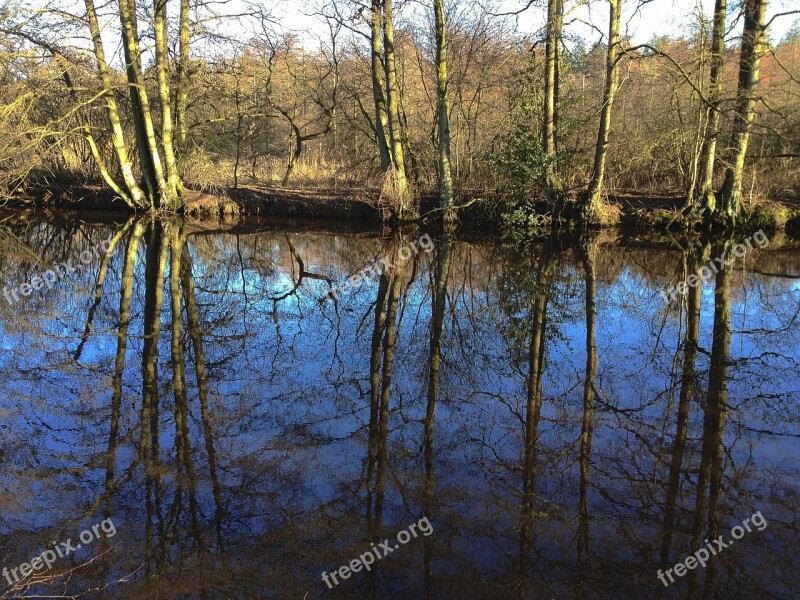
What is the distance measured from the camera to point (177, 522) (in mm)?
3709

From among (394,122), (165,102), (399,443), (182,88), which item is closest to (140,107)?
(165,102)

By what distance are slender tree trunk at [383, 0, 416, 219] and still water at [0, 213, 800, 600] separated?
8290 millimetres

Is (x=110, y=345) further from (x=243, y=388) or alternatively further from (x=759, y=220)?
(x=759, y=220)

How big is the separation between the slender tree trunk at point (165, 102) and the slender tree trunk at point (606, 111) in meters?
11.7

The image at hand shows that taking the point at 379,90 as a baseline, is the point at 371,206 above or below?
below

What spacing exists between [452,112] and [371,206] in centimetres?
466

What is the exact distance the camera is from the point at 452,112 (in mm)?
20875

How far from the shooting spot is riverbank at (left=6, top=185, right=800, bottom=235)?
17.4 meters

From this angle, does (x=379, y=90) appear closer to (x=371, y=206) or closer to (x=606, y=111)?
(x=371, y=206)

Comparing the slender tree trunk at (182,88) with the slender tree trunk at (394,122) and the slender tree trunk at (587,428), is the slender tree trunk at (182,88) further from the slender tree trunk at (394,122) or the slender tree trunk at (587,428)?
the slender tree trunk at (587,428)

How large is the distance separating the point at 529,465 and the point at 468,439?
1.87 feet

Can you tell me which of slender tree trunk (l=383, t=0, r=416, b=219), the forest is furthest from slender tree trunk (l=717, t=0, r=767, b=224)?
slender tree trunk (l=383, t=0, r=416, b=219)

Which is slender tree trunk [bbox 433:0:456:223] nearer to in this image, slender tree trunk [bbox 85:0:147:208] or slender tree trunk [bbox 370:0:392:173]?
slender tree trunk [bbox 370:0:392:173]

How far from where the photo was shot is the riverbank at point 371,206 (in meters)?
17.4
